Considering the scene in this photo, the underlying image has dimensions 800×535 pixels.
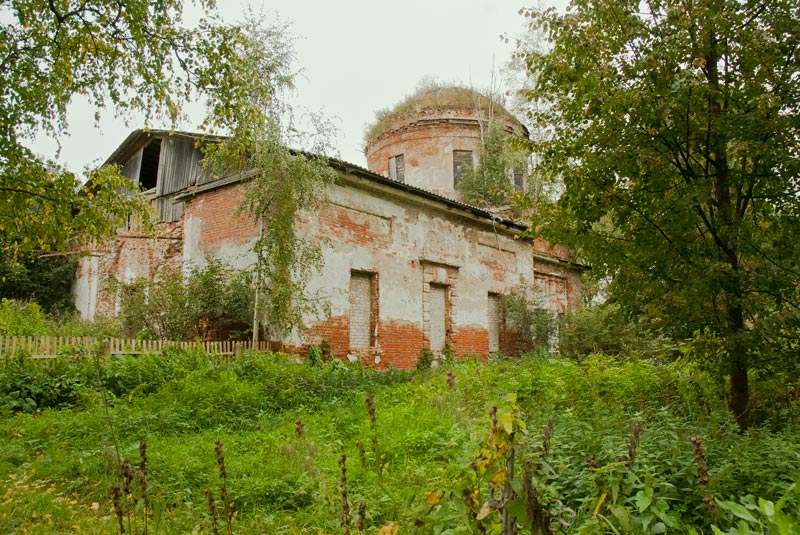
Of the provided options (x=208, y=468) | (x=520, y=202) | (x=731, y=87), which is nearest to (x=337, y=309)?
(x=520, y=202)

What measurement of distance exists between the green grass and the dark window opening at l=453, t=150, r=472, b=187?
1607cm

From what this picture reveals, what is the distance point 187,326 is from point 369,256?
4.84 metres

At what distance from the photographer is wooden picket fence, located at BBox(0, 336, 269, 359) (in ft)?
30.0

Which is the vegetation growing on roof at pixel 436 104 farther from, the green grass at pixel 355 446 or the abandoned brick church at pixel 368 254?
the green grass at pixel 355 446

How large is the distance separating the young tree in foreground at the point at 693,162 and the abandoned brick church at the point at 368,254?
5.59 metres

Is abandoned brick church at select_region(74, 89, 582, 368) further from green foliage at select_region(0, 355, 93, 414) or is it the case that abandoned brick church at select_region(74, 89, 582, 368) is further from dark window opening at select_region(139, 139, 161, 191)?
green foliage at select_region(0, 355, 93, 414)

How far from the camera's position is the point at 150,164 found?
19.4 m

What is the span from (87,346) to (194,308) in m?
2.78

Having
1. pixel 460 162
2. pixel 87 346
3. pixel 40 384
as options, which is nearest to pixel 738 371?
pixel 40 384

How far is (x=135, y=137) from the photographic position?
1847 centimetres

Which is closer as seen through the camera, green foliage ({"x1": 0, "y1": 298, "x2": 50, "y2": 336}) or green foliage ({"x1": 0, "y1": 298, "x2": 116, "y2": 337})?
green foliage ({"x1": 0, "y1": 298, "x2": 50, "y2": 336})

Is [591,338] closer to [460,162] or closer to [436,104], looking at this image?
[460,162]

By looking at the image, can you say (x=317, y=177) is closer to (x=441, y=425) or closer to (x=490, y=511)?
(x=441, y=425)

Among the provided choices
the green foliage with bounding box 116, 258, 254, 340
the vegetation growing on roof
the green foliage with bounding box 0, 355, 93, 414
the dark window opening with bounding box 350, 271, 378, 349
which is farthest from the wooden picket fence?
the vegetation growing on roof
